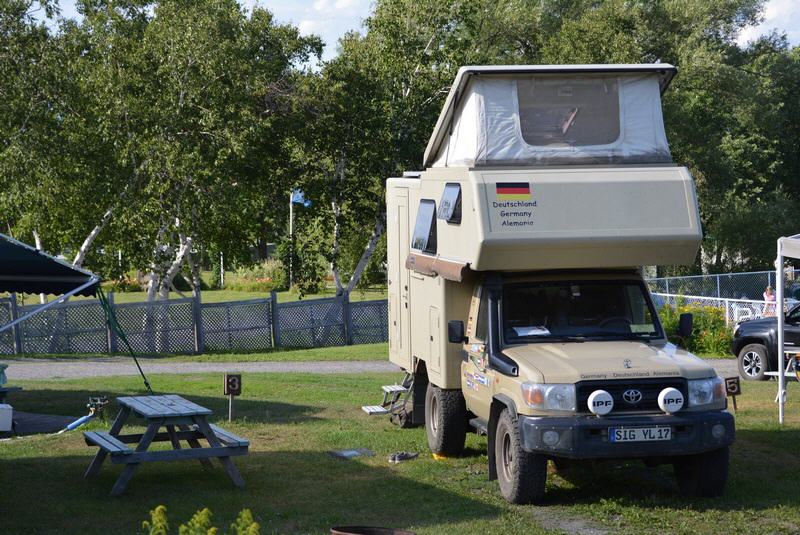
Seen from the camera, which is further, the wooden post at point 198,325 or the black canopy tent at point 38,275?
the wooden post at point 198,325

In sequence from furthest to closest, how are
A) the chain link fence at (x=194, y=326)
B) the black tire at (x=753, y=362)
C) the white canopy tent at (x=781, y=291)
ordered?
the chain link fence at (x=194, y=326) < the black tire at (x=753, y=362) < the white canopy tent at (x=781, y=291)

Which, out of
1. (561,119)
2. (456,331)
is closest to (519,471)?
(456,331)

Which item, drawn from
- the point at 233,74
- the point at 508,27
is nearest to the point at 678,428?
the point at 233,74

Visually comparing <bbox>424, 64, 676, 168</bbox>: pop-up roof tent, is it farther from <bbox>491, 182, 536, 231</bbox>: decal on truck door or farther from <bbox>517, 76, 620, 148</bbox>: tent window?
<bbox>491, 182, 536, 231</bbox>: decal on truck door

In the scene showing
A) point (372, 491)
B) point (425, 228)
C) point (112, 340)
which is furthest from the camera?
point (112, 340)

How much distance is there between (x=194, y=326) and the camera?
28.2 meters

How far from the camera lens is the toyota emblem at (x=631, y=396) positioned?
9.01m

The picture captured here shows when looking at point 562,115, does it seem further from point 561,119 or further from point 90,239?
point 90,239

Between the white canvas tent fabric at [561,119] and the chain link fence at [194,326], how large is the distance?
15.6 metres

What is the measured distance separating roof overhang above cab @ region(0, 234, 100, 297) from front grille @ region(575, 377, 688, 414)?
4.78m

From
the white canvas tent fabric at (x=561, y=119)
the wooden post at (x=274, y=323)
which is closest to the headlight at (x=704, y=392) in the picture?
the white canvas tent fabric at (x=561, y=119)

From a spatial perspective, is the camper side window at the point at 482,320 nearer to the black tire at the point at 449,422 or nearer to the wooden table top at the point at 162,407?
the black tire at the point at 449,422

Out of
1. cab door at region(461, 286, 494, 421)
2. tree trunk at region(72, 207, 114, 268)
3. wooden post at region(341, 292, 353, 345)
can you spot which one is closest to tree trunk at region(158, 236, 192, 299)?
tree trunk at region(72, 207, 114, 268)

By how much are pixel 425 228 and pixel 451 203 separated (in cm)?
144
